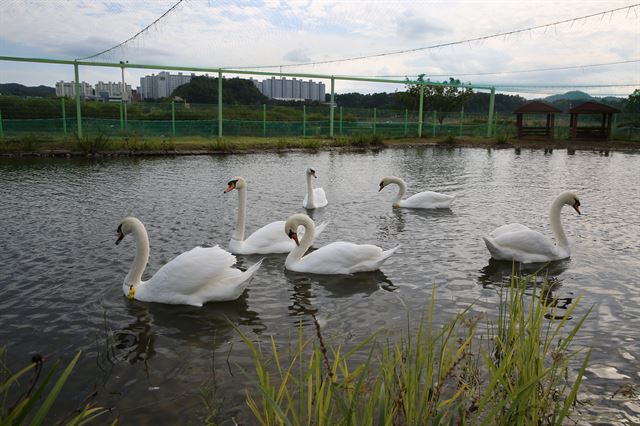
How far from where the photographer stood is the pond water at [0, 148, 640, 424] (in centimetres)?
399

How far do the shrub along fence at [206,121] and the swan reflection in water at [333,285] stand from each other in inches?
760

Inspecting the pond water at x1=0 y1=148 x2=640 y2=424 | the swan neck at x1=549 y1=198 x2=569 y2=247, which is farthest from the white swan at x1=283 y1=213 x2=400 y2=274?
the swan neck at x1=549 y1=198 x2=569 y2=247

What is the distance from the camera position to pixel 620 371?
409 cm

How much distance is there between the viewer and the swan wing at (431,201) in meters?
10.5

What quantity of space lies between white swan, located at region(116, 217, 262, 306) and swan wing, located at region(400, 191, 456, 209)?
595cm

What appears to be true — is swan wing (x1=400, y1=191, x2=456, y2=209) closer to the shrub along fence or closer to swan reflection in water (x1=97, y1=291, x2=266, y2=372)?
swan reflection in water (x1=97, y1=291, x2=266, y2=372)

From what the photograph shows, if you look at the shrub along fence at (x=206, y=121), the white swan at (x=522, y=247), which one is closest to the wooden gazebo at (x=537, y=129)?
the shrub along fence at (x=206, y=121)

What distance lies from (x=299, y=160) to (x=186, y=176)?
6286 mm

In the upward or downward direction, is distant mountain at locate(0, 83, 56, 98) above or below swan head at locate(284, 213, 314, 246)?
above

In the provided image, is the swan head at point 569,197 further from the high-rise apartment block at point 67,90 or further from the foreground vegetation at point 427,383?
the high-rise apartment block at point 67,90

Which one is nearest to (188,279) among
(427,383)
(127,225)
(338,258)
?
(127,225)

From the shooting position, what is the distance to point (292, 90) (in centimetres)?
3847

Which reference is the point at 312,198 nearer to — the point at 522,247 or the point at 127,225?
the point at 522,247

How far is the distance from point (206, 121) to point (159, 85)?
38.6ft
